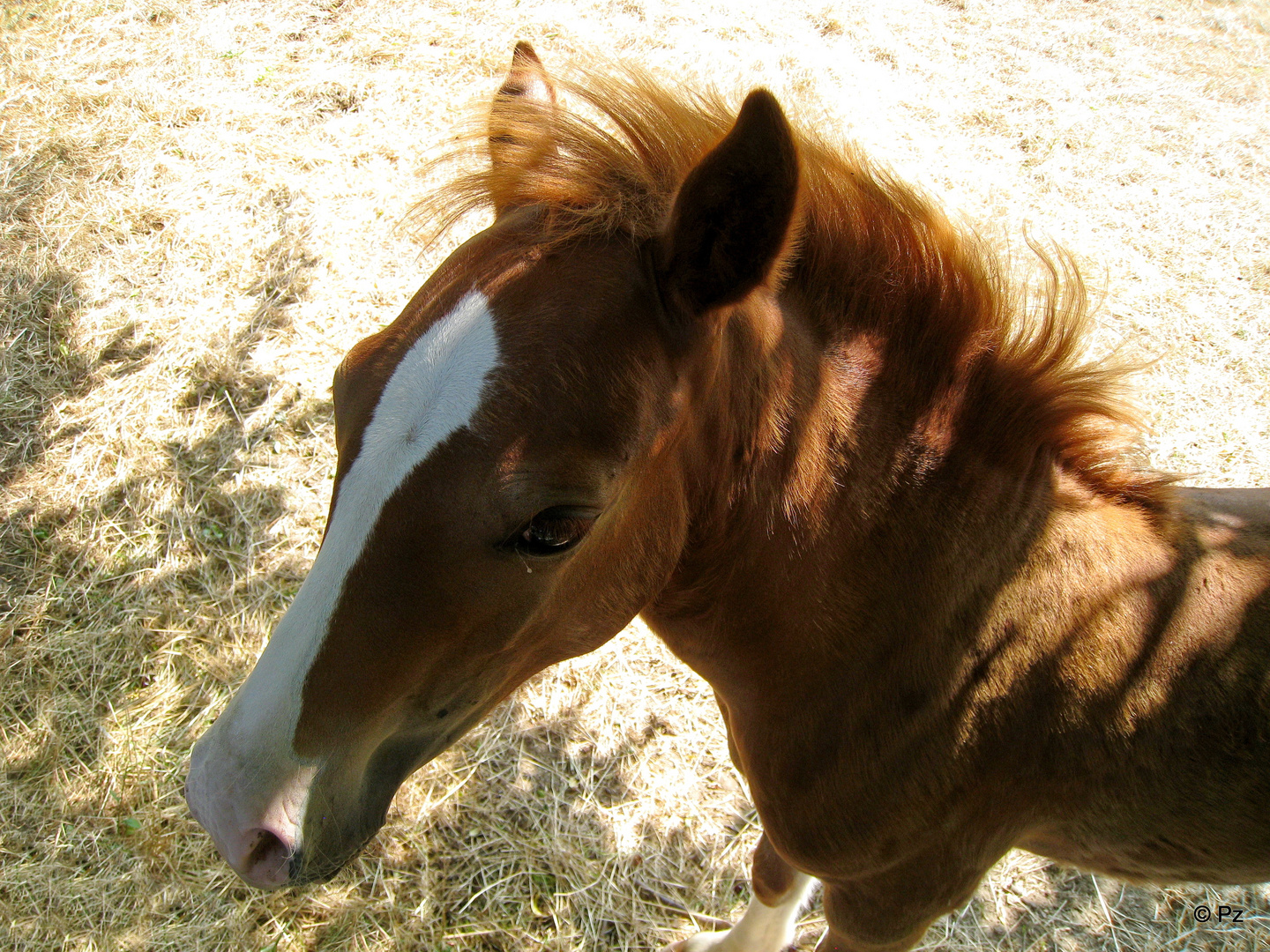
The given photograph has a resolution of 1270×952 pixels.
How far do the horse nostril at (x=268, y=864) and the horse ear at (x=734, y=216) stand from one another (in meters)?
1.01

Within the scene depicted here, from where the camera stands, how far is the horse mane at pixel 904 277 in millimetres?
1258

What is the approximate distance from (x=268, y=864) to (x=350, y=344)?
116 inches

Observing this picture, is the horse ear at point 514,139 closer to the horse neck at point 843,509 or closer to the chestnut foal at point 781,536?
the chestnut foal at point 781,536

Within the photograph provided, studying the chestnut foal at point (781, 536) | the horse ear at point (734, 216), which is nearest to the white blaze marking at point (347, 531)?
the chestnut foal at point (781, 536)

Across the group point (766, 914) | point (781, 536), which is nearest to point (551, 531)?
point (781, 536)

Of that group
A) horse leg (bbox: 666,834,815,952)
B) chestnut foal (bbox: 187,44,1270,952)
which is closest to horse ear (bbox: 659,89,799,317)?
chestnut foal (bbox: 187,44,1270,952)

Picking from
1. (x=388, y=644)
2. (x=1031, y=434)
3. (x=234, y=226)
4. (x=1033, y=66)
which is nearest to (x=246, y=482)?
(x=234, y=226)

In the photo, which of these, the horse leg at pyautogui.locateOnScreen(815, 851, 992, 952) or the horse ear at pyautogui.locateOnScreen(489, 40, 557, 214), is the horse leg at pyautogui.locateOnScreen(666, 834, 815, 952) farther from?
the horse ear at pyautogui.locateOnScreen(489, 40, 557, 214)

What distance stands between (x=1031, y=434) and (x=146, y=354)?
389 cm

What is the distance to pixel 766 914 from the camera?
2.21 metres

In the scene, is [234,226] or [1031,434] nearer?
[1031,434]

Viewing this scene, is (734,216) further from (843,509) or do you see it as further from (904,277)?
(843,509)

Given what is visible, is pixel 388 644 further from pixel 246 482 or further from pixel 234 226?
pixel 234 226

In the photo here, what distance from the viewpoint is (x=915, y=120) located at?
15.3 ft
